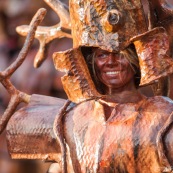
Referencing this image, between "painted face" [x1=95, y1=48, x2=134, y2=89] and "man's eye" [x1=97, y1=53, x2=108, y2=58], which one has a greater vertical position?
"man's eye" [x1=97, y1=53, x2=108, y2=58]

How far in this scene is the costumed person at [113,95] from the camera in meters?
3.02

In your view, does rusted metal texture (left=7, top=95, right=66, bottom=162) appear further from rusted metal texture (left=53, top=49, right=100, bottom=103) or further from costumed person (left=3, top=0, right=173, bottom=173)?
rusted metal texture (left=53, top=49, right=100, bottom=103)

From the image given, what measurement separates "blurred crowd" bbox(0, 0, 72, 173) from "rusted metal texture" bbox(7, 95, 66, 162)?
137 centimetres

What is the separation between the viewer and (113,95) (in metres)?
3.10

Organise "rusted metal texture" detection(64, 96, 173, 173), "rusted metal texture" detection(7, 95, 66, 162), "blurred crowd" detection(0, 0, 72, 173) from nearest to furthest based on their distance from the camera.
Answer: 1. "rusted metal texture" detection(64, 96, 173, 173)
2. "rusted metal texture" detection(7, 95, 66, 162)
3. "blurred crowd" detection(0, 0, 72, 173)

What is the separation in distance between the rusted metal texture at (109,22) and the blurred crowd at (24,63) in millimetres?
1550

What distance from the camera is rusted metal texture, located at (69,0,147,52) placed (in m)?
3.02

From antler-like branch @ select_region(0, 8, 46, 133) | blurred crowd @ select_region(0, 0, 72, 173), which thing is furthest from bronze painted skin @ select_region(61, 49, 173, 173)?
blurred crowd @ select_region(0, 0, 72, 173)

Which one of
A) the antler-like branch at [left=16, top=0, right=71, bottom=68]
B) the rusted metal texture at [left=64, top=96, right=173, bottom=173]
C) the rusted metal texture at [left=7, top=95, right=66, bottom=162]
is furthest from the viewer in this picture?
the antler-like branch at [left=16, top=0, right=71, bottom=68]

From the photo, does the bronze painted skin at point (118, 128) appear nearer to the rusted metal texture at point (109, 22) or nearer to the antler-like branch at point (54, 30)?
the rusted metal texture at point (109, 22)

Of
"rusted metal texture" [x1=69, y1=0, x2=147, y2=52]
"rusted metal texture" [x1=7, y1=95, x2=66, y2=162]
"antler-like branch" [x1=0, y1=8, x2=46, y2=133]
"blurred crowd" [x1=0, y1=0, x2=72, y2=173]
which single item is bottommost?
"blurred crowd" [x1=0, y1=0, x2=72, y2=173]

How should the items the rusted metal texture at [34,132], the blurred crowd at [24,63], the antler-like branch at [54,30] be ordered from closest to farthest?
1. the rusted metal texture at [34,132]
2. the antler-like branch at [54,30]
3. the blurred crowd at [24,63]

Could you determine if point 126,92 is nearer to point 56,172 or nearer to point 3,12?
point 56,172

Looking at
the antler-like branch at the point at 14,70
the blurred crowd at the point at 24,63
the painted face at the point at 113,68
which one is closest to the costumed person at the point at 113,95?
the painted face at the point at 113,68
